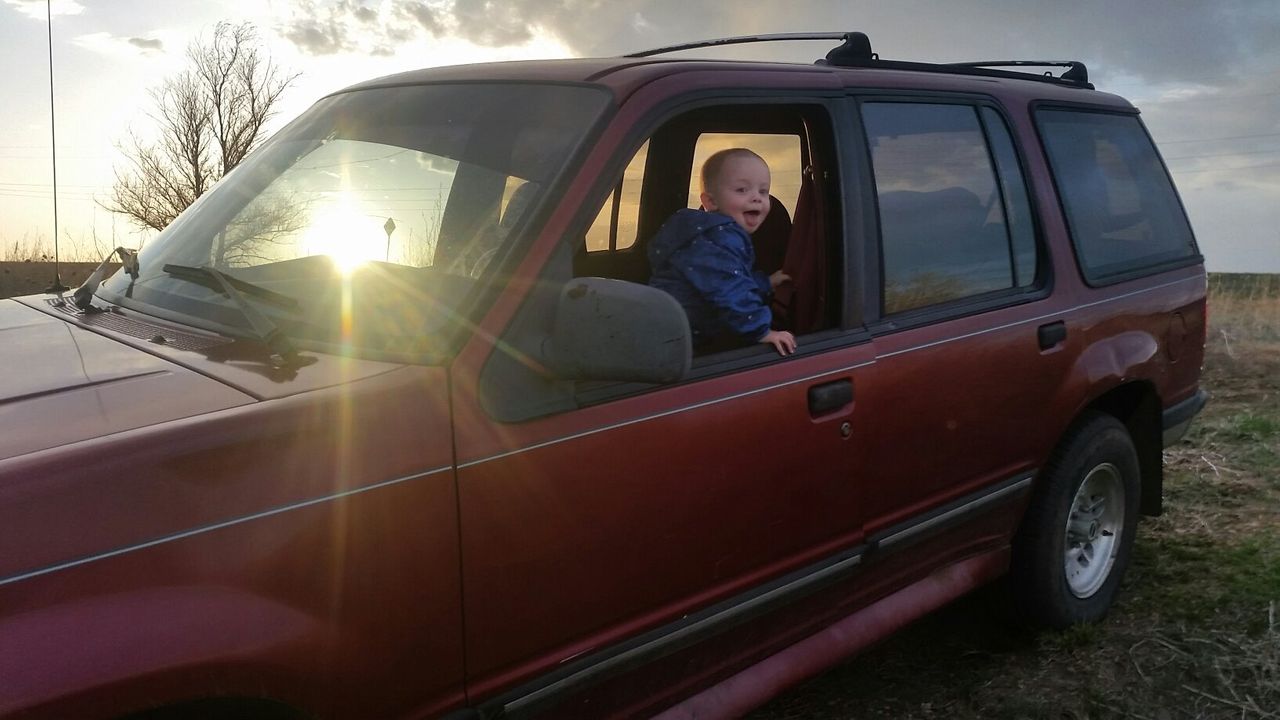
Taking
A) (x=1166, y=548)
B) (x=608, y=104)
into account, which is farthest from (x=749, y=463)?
(x=1166, y=548)

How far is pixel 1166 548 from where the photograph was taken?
4812 millimetres

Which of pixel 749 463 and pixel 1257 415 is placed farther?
pixel 1257 415

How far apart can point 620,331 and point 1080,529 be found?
9.13 ft

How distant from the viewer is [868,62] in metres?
3.38

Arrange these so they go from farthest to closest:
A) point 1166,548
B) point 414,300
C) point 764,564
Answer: point 1166,548, point 764,564, point 414,300

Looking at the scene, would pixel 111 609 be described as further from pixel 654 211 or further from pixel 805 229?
pixel 654 211

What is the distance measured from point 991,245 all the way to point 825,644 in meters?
1.49

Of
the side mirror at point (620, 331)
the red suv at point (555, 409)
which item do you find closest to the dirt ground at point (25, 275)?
the red suv at point (555, 409)

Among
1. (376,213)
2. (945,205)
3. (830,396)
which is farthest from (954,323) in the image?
(376,213)

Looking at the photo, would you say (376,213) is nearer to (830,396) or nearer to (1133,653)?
(830,396)

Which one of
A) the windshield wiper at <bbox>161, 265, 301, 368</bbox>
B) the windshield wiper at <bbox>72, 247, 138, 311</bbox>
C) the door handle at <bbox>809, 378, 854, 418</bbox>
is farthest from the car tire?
the windshield wiper at <bbox>72, 247, 138, 311</bbox>

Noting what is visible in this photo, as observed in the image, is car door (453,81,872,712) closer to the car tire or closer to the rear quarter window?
the car tire

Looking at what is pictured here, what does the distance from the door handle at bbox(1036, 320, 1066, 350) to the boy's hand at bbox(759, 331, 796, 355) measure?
128 centimetres

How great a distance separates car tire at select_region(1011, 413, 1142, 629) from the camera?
12.4 ft
